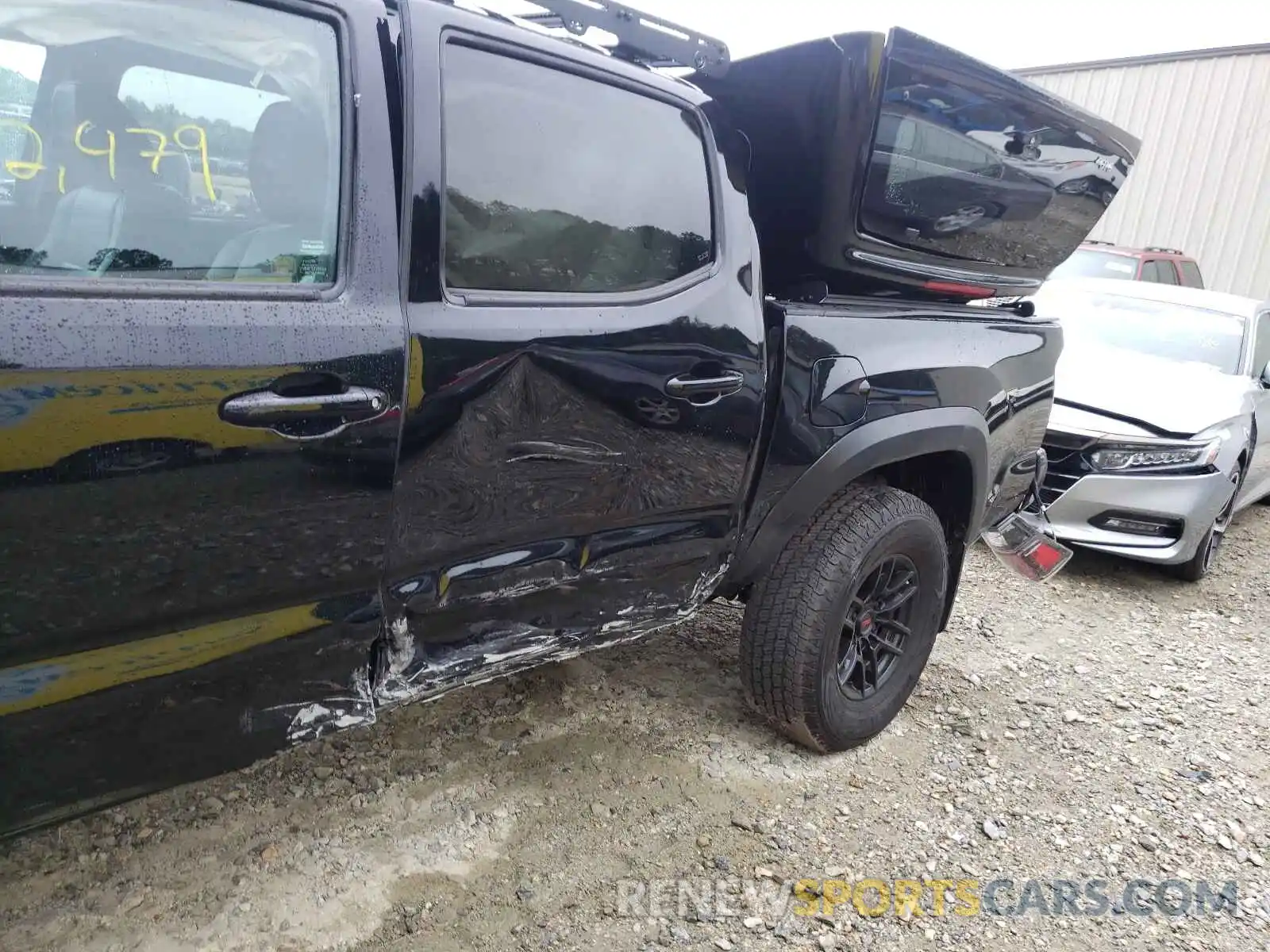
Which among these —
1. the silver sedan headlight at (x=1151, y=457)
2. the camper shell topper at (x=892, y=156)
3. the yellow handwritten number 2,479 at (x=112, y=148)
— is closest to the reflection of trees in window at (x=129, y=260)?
the yellow handwritten number 2,479 at (x=112, y=148)

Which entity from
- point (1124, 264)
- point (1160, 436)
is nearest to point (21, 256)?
point (1160, 436)

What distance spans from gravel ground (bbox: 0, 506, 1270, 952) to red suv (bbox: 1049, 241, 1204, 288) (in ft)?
19.3

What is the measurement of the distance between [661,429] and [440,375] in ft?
1.93

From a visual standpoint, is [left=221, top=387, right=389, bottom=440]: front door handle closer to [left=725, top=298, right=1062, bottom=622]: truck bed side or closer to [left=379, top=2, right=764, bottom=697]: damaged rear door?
[left=379, top=2, right=764, bottom=697]: damaged rear door

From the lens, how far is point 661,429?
2086 millimetres

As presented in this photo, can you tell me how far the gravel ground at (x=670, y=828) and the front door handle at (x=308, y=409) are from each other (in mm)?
1187

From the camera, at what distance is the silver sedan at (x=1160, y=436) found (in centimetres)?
448

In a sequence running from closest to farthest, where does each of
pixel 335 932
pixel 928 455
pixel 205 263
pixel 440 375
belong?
pixel 205 263 → pixel 440 375 → pixel 335 932 → pixel 928 455

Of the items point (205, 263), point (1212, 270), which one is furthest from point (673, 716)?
point (1212, 270)

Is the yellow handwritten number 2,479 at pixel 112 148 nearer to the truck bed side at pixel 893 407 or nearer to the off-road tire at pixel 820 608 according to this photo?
the truck bed side at pixel 893 407

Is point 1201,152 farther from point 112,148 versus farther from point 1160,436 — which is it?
point 112,148

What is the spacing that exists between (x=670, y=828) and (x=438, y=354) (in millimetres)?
1480

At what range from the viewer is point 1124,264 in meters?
8.56

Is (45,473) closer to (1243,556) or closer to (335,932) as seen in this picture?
(335,932)
